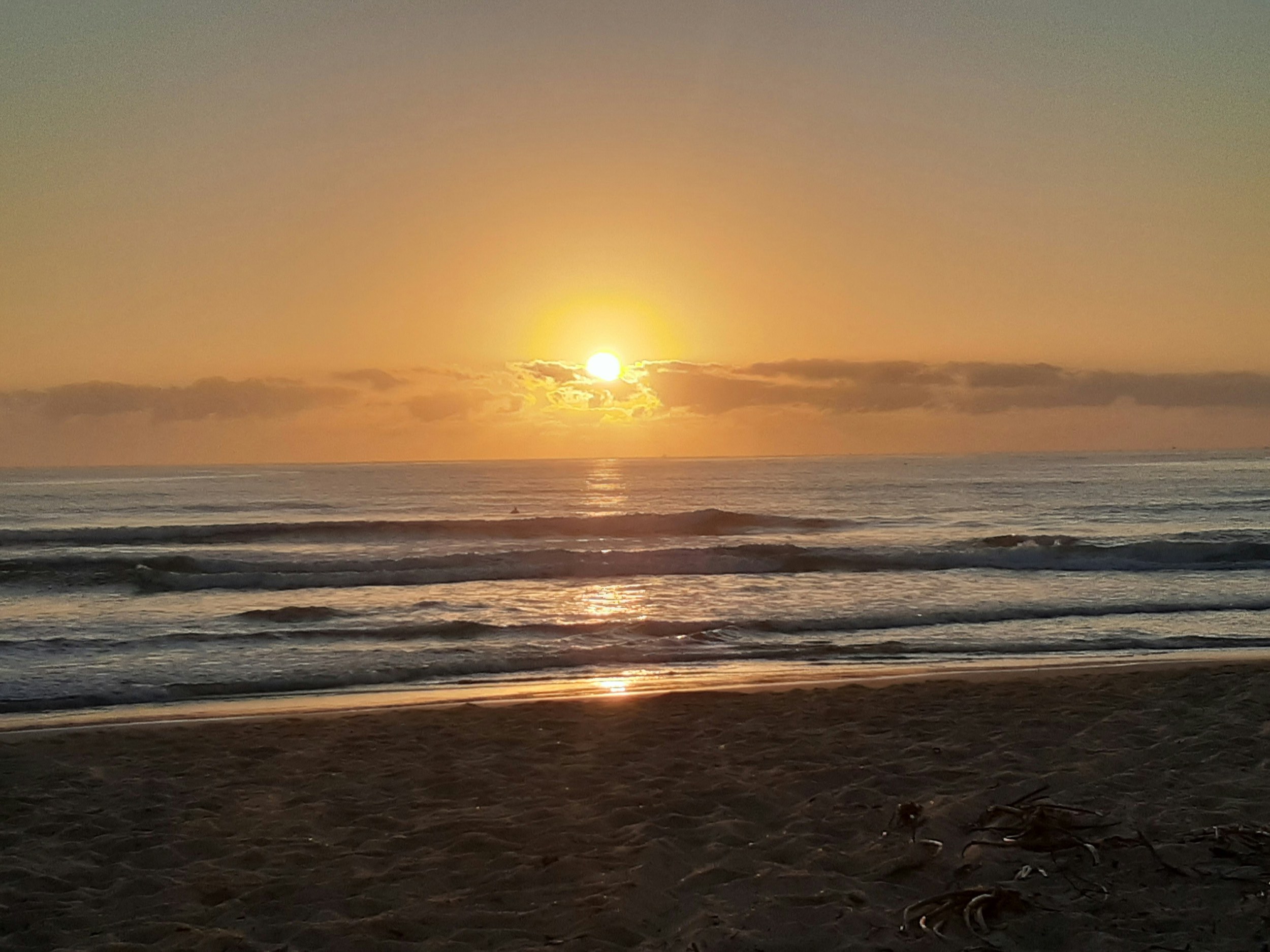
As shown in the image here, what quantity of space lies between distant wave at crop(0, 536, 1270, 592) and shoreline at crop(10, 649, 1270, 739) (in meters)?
12.6

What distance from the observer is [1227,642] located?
14.6 metres

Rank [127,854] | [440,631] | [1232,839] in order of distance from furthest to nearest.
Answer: [440,631], [127,854], [1232,839]

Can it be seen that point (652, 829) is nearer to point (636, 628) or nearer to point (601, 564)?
point (636, 628)

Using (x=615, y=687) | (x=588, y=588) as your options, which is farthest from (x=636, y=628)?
(x=588, y=588)

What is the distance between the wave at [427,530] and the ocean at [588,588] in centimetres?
18

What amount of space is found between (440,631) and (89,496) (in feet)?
176

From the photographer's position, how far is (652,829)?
6461 millimetres

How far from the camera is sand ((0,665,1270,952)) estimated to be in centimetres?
504

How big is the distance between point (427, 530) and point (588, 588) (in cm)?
1668

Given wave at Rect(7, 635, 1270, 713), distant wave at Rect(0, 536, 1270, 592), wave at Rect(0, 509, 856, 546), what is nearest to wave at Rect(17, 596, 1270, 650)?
wave at Rect(7, 635, 1270, 713)

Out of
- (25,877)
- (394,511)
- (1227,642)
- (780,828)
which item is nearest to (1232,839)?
(780,828)

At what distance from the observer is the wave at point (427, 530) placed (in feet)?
117

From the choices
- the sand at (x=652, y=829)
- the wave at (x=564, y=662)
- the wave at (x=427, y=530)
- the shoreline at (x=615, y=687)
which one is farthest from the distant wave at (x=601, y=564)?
the sand at (x=652, y=829)

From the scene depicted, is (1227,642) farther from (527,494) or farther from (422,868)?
(527,494)
